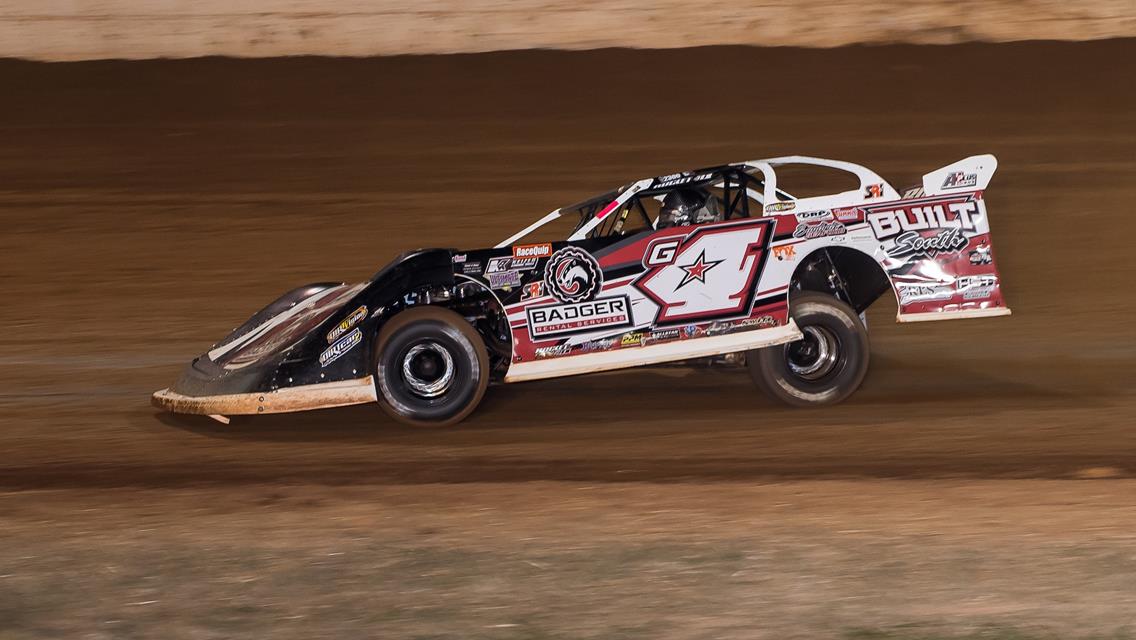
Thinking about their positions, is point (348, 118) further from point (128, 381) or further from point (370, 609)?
point (370, 609)

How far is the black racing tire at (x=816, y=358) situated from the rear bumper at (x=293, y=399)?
Result: 2.29m

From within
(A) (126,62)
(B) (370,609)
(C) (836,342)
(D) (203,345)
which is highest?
(A) (126,62)

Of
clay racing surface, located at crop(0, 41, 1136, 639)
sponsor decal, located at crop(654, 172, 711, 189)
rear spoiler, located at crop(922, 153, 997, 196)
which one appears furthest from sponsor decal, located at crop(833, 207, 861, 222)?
clay racing surface, located at crop(0, 41, 1136, 639)

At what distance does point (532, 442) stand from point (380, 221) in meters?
6.69

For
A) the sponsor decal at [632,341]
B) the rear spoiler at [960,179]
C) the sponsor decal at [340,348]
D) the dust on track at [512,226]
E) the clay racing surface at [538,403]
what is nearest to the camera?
the clay racing surface at [538,403]

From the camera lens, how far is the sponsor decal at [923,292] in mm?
8188

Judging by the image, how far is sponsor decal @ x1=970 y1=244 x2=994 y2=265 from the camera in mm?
8164

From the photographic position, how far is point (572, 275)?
7945 mm

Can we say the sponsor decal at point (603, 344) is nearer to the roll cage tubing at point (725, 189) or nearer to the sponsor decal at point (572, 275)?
the sponsor decal at point (572, 275)

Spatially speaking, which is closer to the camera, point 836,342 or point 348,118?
point 836,342

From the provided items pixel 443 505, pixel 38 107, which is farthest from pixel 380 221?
pixel 443 505

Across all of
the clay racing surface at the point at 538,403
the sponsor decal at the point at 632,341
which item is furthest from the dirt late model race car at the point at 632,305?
the clay racing surface at the point at 538,403

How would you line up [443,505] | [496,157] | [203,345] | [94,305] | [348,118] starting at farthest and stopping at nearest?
[348,118] < [496,157] < [94,305] < [203,345] < [443,505]

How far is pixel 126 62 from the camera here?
17844mm
